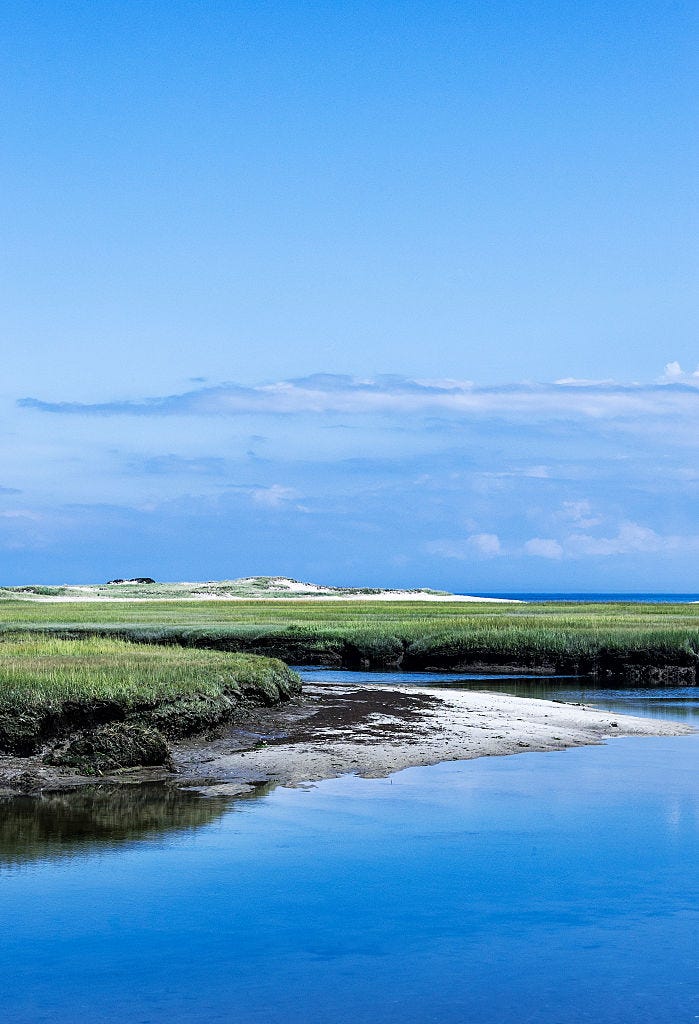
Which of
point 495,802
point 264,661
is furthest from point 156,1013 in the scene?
point 264,661

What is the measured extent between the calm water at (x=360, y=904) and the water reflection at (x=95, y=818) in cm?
5

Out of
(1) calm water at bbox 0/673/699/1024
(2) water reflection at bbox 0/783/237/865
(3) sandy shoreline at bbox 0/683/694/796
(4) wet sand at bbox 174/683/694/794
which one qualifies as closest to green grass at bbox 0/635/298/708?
(3) sandy shoreline at bbox 0/683/694/796

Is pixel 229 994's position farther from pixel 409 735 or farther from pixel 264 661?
pixel 264 661

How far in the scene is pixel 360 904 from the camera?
479 inches

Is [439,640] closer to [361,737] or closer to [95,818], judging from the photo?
[361,737]

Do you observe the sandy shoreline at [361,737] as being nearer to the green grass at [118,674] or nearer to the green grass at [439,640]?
the green grass at [118,674]

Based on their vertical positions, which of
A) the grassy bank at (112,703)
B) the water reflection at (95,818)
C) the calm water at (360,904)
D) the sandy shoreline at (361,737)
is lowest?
the calm water at (360,904)

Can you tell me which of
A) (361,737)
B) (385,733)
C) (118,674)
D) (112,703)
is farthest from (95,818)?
(385,733)

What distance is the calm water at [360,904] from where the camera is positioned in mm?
9445

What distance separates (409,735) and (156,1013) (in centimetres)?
1288

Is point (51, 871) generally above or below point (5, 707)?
below

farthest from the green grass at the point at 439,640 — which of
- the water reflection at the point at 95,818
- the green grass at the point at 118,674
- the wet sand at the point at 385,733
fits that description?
the water reflection at the point at 95,818

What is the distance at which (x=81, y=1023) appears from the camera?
8820 mm

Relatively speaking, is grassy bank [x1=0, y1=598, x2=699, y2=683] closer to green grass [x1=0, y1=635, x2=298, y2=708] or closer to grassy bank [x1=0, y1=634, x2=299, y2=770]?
green grass [x1=0, y1=635, x2=298, y2=708]
